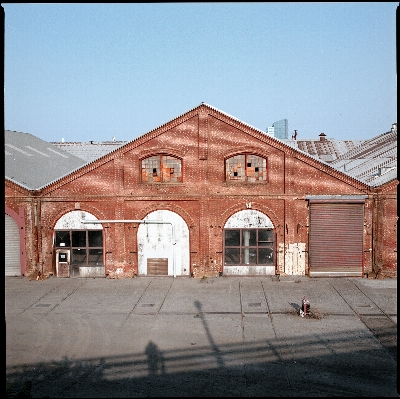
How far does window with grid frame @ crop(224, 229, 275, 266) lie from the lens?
22281 mm

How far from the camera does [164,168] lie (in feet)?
73.3

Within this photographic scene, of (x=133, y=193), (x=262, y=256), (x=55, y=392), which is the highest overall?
(x=133, y=193)

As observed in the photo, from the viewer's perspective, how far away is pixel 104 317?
54.6ft

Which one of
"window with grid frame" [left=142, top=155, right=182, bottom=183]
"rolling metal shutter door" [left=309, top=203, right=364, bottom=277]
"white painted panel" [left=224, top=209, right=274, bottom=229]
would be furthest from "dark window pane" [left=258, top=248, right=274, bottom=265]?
"window with grid frame" [left=142, top=155, right=182, bottom=183]

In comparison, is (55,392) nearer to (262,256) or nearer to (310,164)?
(262,256)

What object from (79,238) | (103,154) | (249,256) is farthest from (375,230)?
(103,154)

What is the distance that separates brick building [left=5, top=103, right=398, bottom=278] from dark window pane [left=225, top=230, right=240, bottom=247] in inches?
2.1

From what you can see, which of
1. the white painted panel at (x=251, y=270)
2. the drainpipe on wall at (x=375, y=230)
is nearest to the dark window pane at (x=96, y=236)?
the white painted panel at (x=251, y=270)

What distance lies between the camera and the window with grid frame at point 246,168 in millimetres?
22188

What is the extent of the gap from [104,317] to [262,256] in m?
9.18

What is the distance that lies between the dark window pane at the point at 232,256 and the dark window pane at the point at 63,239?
330 inches

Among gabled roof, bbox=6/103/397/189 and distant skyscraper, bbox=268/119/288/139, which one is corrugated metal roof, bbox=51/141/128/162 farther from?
distant skyscraper, bbox=268/119/288/139

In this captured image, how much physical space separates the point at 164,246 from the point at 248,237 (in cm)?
444

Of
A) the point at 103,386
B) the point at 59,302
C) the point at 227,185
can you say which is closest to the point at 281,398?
the point at 103,386
